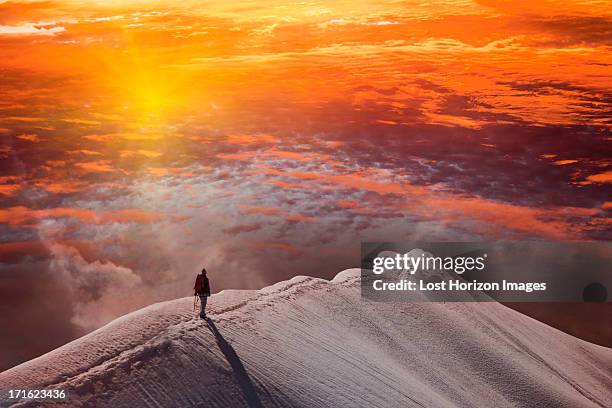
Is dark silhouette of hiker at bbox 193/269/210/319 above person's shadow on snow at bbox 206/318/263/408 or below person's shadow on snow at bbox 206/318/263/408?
above

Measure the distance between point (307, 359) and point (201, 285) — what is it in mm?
5270

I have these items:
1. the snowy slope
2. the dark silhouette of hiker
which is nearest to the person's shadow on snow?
the snowy slope

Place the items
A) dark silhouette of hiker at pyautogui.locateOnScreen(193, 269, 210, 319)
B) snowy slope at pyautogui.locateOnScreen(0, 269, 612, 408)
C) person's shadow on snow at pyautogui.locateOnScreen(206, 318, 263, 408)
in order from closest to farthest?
snowy slope at pyautogui.locateOnScreen(0, 269, 612, 408) → person's shadow on snow at pyautogui.locateOnScreen(206, 318, 263, 408) → dark silhouette of hiker at pyautogui.locateOnScreen(193, 269, 210, 319)

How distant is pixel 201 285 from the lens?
2330cm

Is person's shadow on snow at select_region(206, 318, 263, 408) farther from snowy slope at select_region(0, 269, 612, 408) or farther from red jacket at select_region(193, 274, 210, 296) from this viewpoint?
red jacket at select_region(193, 274, 210, 296)

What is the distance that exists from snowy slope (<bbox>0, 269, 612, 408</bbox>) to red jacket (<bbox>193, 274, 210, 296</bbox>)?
1.19 m

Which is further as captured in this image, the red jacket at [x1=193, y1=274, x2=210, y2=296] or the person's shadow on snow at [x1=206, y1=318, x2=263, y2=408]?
the red jacket at [x1=193, y1=274, x2=210, y2=296]

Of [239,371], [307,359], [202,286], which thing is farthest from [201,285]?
[307,359]

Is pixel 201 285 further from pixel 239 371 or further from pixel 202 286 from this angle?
pixel 239 371

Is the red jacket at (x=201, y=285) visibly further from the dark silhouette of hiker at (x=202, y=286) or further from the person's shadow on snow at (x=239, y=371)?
the person's shadow on snow at (x=239, y=371)

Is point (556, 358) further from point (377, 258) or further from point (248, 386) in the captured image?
point (248, 386)

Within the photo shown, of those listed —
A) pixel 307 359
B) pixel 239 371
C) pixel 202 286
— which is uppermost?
pixel 202 286

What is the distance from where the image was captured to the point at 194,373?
21156 millimetres

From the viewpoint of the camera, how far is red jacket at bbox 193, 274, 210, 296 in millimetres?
23266
